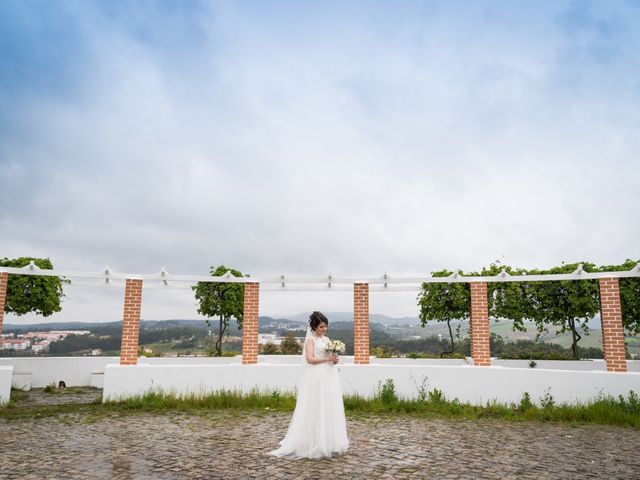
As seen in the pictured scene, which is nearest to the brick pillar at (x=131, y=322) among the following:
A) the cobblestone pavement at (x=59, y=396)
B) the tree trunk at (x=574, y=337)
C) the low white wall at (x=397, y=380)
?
the low white wall at (x=397, y=380)

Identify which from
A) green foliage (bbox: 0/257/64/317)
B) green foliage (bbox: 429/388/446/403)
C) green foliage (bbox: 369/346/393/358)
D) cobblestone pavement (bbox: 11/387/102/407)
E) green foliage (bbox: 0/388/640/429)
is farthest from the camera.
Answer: green foliage (bbox: 369/346/393/358)

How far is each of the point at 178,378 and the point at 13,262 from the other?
10859 millimetres

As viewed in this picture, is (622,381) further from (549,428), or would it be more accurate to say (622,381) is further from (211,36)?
(211,36)

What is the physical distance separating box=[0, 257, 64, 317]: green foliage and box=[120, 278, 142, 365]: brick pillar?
760cm

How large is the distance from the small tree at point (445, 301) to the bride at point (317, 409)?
11.9m

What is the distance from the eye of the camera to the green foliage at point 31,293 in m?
18.0

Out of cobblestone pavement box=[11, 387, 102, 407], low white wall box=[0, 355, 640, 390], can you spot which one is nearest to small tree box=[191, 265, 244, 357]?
low white wall box=[0, 355, 640, 390]

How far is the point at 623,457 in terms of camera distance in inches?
291

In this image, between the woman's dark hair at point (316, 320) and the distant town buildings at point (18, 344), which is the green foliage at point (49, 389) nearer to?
the distant town buildings at point (18, 344)

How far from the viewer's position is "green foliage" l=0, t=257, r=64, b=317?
18.0 metres

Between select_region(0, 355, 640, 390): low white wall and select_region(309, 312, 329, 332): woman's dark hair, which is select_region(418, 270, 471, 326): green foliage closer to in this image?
select_region(0, 355, 640, 390): low white wall

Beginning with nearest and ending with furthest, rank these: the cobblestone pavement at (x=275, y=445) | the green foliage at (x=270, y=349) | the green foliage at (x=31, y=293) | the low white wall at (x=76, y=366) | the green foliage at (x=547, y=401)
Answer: the cobblestone pavement at (x=275, y=445) → the green foliage at (x=547, y=401) → the low white wall at (x=76, y=366) → the green foliage at (x=31, y=293) → the green foliage at (x=270, y=349)

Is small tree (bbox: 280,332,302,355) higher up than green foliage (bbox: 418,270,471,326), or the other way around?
green foliage (bbox: 418,270,471,326)

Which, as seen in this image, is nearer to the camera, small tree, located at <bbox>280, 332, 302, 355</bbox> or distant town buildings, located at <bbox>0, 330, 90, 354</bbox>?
distant town buildings, located at <bbox>0, 330, 90, 354</bbox>
